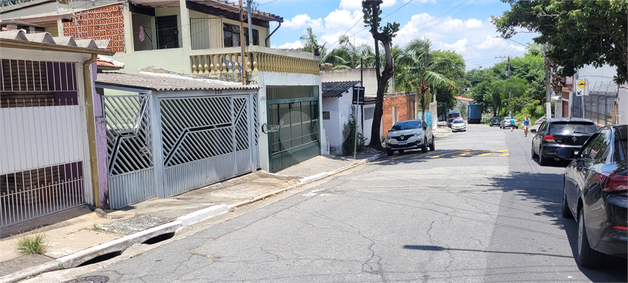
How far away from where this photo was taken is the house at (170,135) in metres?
10.0

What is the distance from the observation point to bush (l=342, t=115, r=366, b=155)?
71.9 ft

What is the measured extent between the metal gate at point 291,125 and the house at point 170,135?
4.40ft

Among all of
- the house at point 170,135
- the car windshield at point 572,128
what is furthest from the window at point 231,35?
the car windshield at point 572,128

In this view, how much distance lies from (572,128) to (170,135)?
38.1 feet

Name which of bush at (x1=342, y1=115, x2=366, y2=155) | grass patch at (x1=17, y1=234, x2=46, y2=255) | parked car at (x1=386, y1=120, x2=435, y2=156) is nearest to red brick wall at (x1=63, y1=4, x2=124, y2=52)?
bush at (x1=342, y1=115, x2=366, y2=155)

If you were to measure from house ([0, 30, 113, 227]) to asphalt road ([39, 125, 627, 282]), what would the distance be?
2336mm

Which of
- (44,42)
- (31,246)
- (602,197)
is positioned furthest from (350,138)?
(602,197)

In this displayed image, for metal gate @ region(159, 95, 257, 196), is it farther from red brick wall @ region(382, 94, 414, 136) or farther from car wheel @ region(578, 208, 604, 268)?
red brick wall @ region(382, 94, 414, 136)

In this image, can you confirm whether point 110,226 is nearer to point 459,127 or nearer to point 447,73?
point 447,73

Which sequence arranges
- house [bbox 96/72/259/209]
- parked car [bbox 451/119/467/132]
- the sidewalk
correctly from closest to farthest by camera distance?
the sidewalk → house [bbox 96/72/259/209] → parked car [bbox 451/119/467/132]

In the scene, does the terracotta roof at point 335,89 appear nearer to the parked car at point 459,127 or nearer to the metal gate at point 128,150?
the metal gate at point 128,150

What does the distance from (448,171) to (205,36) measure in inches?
419

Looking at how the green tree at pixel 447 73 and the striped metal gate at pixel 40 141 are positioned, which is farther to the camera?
the green tree at pixel 447 73

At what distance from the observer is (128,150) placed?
34.0 feet
